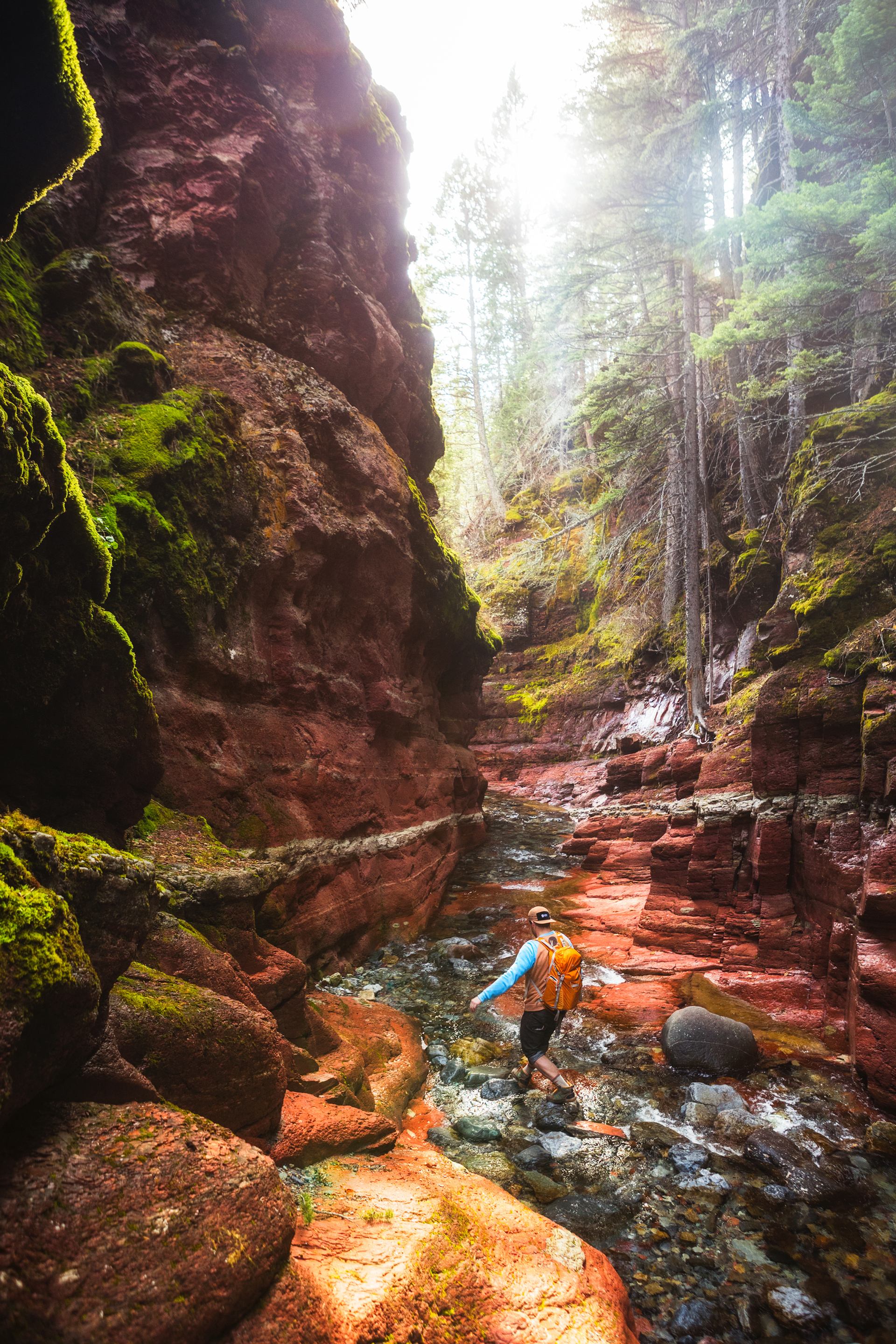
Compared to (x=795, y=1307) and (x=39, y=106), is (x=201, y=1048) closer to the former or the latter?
(x=795, y=1307)

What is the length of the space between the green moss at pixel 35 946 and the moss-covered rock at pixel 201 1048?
2.69ft

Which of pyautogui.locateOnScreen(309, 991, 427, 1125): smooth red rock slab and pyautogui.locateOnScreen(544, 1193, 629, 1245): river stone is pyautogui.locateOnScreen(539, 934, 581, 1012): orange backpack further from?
pyautogui.locateOnScreen(544, 1193, 629, 1245): river stone

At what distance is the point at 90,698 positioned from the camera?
A: 420 centimetres

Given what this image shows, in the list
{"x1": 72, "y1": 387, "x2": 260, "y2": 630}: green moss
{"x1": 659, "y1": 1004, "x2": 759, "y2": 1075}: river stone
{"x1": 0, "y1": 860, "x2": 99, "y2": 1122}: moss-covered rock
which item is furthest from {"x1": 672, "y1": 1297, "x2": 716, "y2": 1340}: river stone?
{"x1": 72, "y1": 387, "x2": 260, "y2": 630}: green moss

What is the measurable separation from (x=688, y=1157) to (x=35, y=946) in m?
5.08

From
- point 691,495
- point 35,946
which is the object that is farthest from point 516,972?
point 691,495

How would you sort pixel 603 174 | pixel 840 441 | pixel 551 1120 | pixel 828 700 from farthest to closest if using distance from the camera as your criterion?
pixel 603 174 < pixel 840 441 < pixel 828 700 < pixel 551 1120

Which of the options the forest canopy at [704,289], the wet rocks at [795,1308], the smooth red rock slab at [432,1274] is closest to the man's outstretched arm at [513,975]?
the smooth red rock slab at [432,1274]

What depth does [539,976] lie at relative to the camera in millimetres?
6117

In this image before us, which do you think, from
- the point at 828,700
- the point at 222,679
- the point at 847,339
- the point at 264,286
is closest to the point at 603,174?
the point at 847,339

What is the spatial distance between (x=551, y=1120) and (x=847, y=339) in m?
19.2

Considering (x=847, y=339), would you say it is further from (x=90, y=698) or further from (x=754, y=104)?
(x=90, y=698)

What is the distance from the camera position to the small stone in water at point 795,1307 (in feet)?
11.4

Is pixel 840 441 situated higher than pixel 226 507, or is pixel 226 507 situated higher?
pixel 840 441
